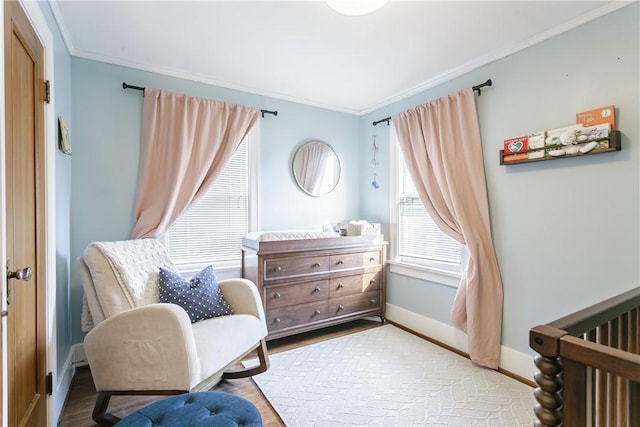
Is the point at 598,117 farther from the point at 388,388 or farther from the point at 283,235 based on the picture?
Answer: the point at 283,235

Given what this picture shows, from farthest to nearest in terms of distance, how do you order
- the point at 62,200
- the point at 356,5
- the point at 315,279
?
the point at 315,279 < the point at 62,200 < the point at 356,5

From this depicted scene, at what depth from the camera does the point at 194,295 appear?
2.14 m

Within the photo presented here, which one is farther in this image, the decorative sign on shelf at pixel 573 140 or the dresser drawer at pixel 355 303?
the dresser drawer at pixel 355 303

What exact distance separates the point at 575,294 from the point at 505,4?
5.98 ft

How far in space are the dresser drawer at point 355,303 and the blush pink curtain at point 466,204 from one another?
0.85 metres

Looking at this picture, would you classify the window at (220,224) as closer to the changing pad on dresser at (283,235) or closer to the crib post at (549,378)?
the changing pad on dresser at (283,235)

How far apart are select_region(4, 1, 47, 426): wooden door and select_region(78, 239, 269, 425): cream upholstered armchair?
10.6 inches

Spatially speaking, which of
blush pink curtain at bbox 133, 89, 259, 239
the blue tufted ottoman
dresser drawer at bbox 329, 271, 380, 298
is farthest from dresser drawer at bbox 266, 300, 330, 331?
the blue tufted ottoman

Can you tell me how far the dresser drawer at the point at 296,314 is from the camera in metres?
2.72

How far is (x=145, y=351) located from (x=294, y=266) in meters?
1.35

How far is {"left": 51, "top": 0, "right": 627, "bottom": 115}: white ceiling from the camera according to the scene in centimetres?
189

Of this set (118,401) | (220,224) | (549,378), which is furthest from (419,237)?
(118,401)

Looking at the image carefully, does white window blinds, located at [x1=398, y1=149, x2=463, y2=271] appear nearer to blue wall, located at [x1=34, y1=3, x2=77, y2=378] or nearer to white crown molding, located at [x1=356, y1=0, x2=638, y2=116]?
white crown molding, located at [x1=356, y1=0, x2=638, y2=116]

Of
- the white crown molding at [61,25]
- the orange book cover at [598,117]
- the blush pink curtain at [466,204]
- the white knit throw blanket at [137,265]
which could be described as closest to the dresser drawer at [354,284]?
the blush pink curtain at [466,204]
